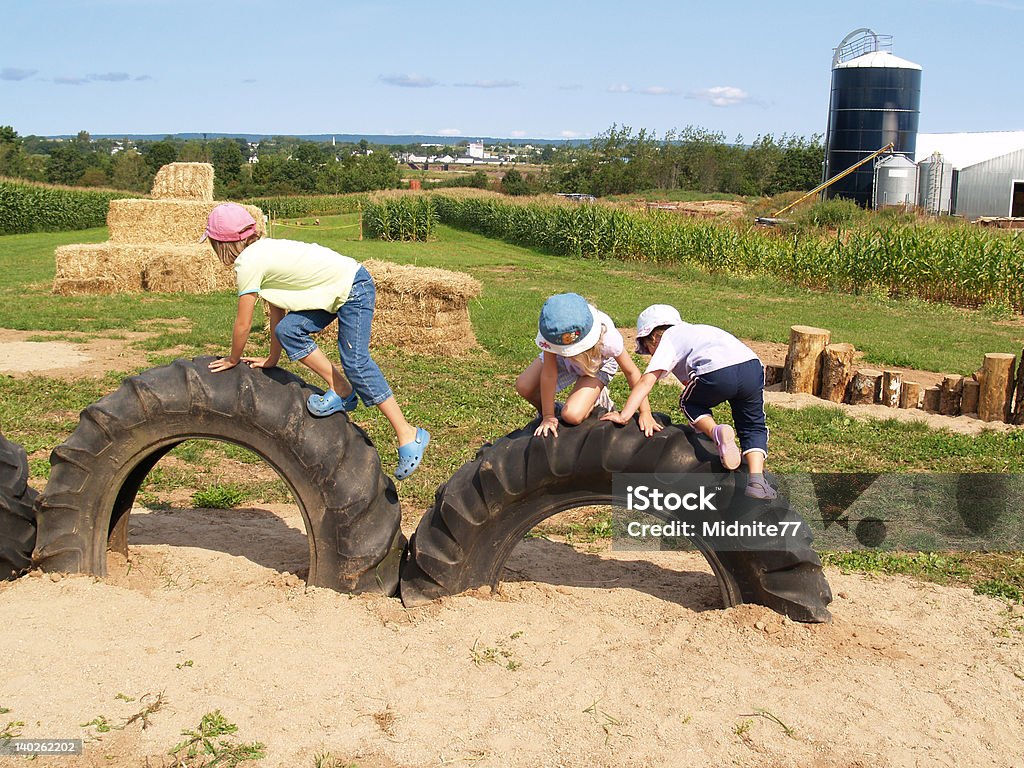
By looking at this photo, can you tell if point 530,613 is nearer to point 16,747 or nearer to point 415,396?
point 16,747

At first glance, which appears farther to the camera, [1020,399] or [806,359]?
[806,359]

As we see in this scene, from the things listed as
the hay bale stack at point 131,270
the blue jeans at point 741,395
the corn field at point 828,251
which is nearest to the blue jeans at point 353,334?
the blue jeans at point 741,395

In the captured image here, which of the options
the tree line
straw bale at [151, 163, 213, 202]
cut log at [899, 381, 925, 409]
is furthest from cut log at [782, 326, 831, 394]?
the tree line

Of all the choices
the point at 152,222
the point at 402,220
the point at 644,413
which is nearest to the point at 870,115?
the point at 402,220

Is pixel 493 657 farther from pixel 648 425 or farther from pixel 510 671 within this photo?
pixel 648 425

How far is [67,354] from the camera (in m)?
12.5

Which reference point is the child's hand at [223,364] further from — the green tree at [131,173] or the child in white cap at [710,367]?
the green tree at [131,173]

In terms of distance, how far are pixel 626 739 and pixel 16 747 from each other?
90.2 inches

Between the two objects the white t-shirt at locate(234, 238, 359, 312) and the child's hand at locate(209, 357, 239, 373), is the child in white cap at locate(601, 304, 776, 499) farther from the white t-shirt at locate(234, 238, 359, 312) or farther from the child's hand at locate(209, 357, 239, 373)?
the child's hand at locate(209, 357, 239, 373)

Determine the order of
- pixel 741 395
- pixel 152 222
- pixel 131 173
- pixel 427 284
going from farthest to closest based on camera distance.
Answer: pixel 131 173
pixel 152 222
pixel 427 284
pixel 741 395

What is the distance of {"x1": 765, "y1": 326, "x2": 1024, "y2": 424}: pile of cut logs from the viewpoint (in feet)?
32.5

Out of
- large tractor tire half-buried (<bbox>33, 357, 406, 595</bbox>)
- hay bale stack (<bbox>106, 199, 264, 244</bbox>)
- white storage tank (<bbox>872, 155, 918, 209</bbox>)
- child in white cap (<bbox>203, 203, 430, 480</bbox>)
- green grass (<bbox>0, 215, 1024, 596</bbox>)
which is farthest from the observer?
white storage tank (<bbox>872, 155, 918, 209</bbox>)

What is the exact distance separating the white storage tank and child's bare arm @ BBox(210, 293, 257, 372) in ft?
144

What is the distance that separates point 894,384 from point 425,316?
6.33 m
